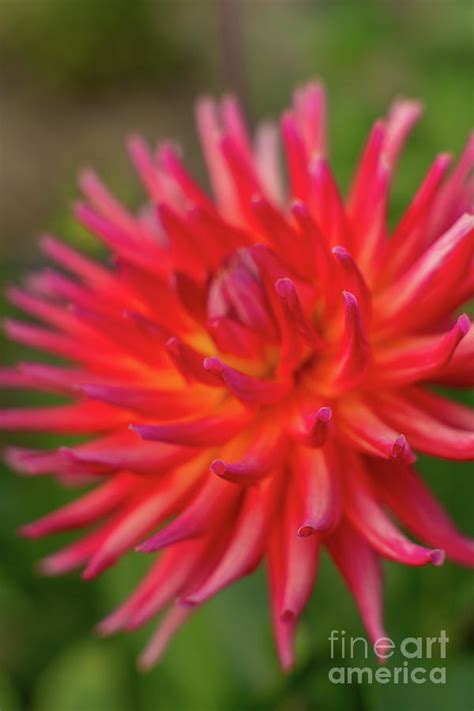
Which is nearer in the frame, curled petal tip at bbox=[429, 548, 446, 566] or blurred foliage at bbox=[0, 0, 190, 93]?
curled petal tip at bbox=[429, 548, 446, 566]

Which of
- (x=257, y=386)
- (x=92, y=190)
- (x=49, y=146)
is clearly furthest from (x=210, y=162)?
(x=49, y=146)

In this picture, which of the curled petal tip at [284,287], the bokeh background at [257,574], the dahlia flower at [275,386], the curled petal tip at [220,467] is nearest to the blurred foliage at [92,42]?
the bokeh background at [257,574]

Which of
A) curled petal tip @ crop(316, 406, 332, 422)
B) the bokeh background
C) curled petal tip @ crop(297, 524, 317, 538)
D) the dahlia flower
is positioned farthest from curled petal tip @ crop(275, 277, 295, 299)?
the bokeh background

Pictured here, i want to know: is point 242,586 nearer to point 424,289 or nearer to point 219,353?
point 219,353

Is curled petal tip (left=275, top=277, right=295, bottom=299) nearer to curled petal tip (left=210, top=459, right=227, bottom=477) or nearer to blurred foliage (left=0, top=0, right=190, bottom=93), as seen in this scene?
curled petal tip (left=210, top=459, right=227, bottom=477)

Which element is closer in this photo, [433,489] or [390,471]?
[390,471]

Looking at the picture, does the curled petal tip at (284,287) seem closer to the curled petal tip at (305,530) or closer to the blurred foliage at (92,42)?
the curled petal tip at (305,530)
